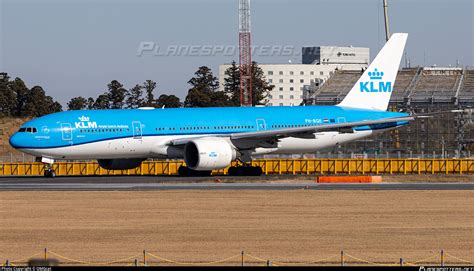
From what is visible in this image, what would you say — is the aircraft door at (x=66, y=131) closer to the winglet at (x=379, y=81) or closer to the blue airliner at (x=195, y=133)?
the blue airliner at (x=195, y=133)

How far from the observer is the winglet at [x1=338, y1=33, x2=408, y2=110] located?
73.0 meters

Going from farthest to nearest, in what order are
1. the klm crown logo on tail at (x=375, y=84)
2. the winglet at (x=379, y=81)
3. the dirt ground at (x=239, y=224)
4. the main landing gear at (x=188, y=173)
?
the klm crown logo on tail at (x=375, y=84), the winglet at (x=379, y=81), the main landing gear at (x=188, y=173), the dirt ground at (x=239, y=224)

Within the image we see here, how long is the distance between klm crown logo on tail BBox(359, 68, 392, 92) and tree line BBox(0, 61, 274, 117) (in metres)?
60.8

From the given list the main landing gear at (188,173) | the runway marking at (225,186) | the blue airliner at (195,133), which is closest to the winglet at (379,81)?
the blue airliner at (195,133)

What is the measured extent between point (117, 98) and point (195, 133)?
8760cm

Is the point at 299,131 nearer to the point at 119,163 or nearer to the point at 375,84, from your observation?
the point at 375,84

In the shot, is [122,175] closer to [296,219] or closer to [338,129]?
[338,129]

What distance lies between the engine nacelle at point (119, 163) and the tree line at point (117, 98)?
57.7 meters

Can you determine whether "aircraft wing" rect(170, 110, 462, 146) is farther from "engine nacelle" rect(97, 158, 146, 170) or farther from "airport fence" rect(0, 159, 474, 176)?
"airport fence" rect(0, 159, 474, 176)

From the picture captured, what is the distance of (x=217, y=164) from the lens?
6231 cm

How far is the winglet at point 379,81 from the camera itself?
73000mm

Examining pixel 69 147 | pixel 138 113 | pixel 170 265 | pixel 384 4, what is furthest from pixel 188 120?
pixel 384 4

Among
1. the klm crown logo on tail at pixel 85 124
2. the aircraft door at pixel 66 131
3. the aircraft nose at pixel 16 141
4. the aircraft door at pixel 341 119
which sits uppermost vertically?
the aircraft door at pixel 341 119

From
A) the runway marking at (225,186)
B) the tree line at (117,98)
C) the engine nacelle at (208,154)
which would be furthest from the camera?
the tree line at (117,98)
